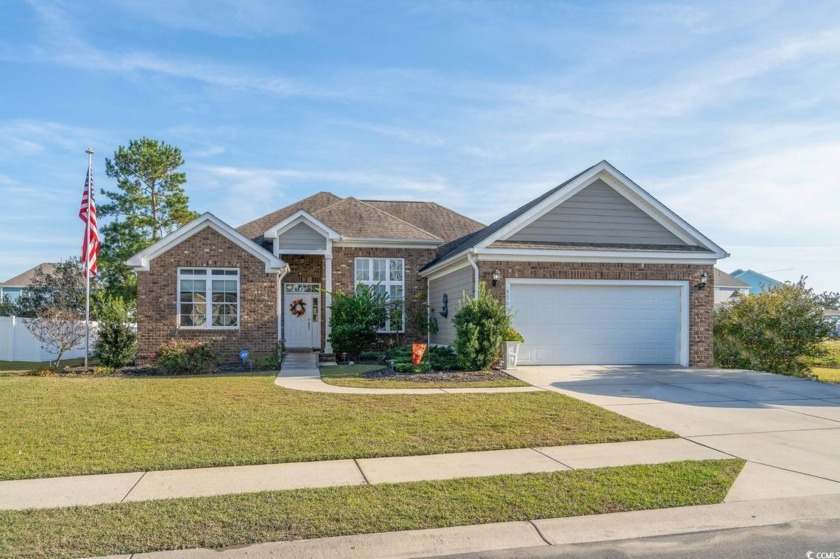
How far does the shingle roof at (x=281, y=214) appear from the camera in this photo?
71.1ft

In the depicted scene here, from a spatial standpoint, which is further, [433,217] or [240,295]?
[433,217]

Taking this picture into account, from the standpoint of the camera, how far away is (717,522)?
5.11 metres

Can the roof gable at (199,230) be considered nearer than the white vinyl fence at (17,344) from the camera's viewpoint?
Yes

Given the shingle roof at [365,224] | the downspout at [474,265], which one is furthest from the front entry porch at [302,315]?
the downspout at [474,265]

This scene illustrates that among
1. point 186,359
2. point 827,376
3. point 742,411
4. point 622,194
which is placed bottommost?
point 827,376

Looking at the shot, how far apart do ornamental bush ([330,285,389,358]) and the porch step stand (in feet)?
2.87

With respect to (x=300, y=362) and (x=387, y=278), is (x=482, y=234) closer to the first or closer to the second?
(x=387, y=278)

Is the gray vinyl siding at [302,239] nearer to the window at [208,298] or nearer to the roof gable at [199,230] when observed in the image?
the roof gable at [199,230]

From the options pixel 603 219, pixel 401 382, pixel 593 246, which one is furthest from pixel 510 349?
pixel 603 219

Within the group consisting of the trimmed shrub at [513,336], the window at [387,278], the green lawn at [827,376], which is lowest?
the green lawn at [827,376]

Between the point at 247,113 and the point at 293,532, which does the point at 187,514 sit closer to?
the point at 293,532

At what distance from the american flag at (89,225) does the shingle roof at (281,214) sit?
4.77 meters

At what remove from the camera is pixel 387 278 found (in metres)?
20.9

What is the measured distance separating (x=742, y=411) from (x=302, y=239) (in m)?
13.6
